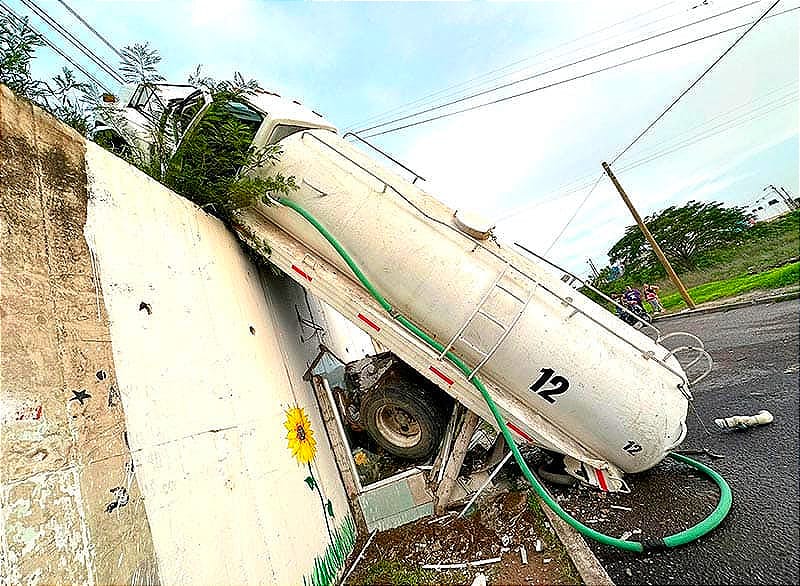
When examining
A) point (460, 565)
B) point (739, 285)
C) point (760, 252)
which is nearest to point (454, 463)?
point (460, 565)

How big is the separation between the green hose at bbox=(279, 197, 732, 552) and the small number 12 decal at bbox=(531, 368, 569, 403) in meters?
0.38

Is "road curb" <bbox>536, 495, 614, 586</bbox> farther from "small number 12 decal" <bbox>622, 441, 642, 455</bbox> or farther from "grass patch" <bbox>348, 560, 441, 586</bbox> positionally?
"grass patch" <bbox>348, 560, 441, 586</bbox>

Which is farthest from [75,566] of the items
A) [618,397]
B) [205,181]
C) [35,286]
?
[618,397]

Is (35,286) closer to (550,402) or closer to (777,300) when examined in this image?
(550,402)

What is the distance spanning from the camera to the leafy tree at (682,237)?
12.6 metres

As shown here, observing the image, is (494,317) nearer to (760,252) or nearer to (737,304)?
(760,252)

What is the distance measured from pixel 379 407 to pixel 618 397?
7.20 feet

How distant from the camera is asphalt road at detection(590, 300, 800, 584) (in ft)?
8.39

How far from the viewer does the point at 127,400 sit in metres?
2.20

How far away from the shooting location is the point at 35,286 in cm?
190

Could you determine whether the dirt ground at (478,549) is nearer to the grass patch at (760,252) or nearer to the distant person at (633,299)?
the grass patch at (760,252)

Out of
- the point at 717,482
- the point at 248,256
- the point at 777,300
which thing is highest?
the point at 777,300

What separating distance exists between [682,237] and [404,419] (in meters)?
16.3

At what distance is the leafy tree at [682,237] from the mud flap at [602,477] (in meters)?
7.77
